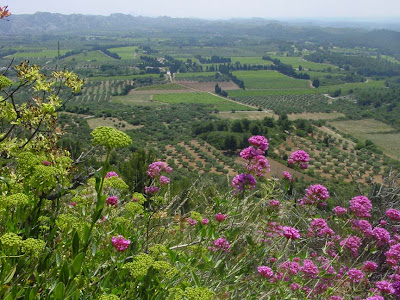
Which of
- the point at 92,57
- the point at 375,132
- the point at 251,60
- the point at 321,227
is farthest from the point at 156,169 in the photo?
the point at 251,60

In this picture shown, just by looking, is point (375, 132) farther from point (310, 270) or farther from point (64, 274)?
point (64, 274)

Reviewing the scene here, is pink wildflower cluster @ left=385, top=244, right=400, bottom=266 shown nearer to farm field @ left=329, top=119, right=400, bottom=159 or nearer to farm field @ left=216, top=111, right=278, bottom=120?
farm field @ left=329, top=119, right=400, bottom=159

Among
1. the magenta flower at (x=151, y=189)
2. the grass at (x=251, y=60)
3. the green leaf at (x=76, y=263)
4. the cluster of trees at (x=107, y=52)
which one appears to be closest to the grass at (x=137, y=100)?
the cluster of trees at (x=107, y=52)

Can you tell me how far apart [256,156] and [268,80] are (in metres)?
116

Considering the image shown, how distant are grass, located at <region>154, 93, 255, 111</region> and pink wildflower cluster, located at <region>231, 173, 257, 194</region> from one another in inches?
2982

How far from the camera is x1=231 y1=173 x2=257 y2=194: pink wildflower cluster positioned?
3193 millimetres

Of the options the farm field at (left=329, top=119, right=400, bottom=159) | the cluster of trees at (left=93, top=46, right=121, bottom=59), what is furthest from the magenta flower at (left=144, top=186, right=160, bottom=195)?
the cluster of trees at (left=93, top=46, right=121, bottom=59)

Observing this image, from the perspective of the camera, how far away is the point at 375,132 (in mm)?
62031

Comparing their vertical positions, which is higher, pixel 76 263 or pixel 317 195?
pixel 76 263

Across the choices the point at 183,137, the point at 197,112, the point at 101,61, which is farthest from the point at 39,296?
the point at 101,61

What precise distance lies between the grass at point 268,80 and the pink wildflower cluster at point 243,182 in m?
105

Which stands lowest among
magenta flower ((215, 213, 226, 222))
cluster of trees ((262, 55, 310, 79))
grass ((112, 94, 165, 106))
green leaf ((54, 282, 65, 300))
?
grass ((112, 94, 165, 106))

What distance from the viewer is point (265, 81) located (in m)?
113

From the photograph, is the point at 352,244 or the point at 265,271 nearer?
the point at 265,271
